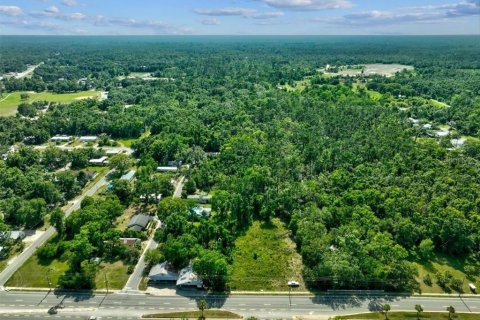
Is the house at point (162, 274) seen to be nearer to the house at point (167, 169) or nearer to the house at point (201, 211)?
the house at point (201, 211)

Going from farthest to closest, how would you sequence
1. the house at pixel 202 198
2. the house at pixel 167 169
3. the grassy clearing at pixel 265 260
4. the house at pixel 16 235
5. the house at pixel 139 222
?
the house at pixel 167 169 → the house at pixel 202 198 → the house at pixel 139 222 → the house at pixel 16 235 → the grassy clearing at pixel 265 260

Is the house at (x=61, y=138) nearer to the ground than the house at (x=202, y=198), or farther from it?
farther from it

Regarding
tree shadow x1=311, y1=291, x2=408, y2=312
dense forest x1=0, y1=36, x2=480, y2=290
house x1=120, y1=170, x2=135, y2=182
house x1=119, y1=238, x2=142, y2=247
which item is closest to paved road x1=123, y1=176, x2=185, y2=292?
house x1=119, y1=238, x2=142, y2=247

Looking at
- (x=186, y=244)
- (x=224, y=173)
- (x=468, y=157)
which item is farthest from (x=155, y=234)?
(x=468, y=157)

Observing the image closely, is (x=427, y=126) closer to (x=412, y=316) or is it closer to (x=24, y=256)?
(x=412, y=316)

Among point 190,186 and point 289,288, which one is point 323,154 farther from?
point 289,288

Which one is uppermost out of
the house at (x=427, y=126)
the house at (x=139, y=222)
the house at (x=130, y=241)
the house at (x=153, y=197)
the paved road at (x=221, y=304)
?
the house at (x=427, y=126)

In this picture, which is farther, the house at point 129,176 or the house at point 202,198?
the house at point 129,176

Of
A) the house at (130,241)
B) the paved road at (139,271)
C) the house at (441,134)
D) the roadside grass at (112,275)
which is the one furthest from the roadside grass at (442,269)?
the house at (441,134)
